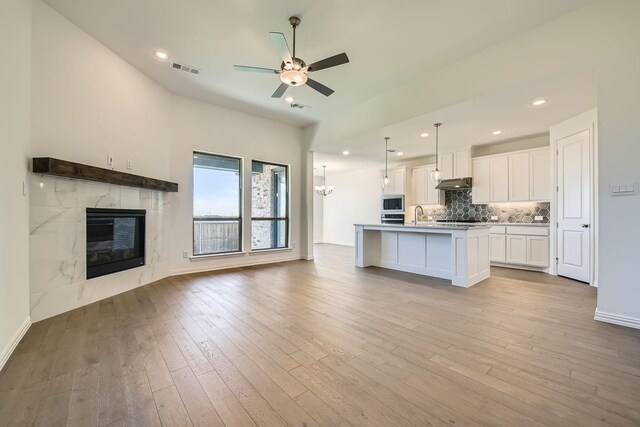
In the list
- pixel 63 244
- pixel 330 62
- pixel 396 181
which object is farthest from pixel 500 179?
pixel 63 244

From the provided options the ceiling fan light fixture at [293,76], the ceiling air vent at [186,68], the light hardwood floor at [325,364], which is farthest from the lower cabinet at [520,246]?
the ceiling air vent at [186,68]

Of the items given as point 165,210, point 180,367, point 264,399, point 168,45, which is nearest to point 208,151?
point 165,210

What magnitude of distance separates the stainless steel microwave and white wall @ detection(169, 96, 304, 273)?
9.70 feet

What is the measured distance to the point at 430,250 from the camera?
16.1 feet

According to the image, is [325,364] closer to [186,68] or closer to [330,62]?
[330,62]

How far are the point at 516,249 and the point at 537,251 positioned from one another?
35cm

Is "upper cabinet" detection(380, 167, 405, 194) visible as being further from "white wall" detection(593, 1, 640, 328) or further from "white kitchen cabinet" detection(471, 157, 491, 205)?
"white wall" detection(593, 1, 640, 328)

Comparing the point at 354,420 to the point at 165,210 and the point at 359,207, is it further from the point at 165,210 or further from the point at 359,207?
the point at 359,207

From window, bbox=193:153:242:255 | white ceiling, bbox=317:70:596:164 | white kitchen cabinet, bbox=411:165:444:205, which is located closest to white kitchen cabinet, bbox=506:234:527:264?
white kitchen cabinet, bbox=411:165:444:205

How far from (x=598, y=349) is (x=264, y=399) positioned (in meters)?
2.75

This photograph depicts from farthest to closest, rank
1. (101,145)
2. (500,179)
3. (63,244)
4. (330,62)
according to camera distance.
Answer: (500,179) < (101,145) < (63,244) < (330,62)

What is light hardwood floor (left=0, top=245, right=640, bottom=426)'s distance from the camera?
5.03 ft

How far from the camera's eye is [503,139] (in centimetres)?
590

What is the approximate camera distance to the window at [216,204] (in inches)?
213
